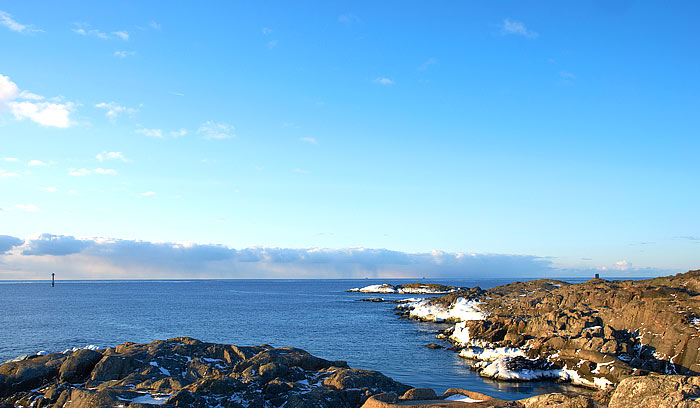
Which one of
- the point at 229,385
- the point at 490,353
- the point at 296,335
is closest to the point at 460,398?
the point at 229,385

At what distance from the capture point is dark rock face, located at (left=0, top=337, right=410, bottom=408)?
21328 millimetres

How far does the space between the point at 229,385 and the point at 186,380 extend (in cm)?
559

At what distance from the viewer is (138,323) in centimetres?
8519

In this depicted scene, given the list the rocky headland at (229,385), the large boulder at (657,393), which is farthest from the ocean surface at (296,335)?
the large boulder at (657,393)

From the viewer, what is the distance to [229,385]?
22.1 meters

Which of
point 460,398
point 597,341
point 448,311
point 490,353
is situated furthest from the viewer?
point 448,311

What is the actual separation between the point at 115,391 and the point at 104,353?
925 cm

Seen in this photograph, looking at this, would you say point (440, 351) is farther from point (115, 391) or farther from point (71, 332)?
point (71, 332)

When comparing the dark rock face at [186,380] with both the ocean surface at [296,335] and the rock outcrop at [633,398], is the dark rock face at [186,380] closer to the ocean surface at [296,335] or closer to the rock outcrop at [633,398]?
the rock outcrop at [633,398]

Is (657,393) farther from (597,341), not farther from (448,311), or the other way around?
(448,311)

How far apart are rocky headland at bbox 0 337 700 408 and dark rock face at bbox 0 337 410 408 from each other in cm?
5

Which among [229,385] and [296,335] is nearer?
[229,385]

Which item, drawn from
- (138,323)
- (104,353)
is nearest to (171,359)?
(104,353)

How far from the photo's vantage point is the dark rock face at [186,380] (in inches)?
840
